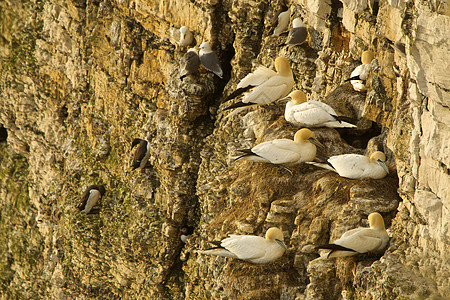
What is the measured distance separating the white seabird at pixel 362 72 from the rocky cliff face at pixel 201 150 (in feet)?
0.53

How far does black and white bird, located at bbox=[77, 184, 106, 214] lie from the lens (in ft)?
55.2

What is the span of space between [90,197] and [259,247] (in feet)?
32.9

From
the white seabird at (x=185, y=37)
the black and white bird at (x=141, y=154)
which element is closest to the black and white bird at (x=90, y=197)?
the black and white bird at (x=141, y=154)

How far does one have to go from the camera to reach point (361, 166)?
24.9ft

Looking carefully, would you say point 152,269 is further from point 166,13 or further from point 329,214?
point 329,214

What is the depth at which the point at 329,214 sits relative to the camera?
7.53 metres

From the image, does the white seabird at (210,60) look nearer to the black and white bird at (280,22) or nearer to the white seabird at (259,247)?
the black and white bird at (280,22)

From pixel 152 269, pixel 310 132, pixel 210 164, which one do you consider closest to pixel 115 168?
pixel 152 269

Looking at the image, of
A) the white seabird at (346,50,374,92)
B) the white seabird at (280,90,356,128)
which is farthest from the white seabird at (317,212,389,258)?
the white seabird at (346,50,374,92)

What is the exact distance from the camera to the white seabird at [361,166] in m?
7.56

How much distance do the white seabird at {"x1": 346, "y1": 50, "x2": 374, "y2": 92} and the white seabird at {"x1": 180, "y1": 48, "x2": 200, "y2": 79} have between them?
4.61 metres

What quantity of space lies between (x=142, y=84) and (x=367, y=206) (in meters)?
9.42

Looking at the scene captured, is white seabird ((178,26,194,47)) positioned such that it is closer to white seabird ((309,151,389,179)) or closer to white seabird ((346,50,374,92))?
white seabird ((346,50,374,92))

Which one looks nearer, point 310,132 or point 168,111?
point 310,132
